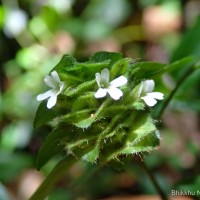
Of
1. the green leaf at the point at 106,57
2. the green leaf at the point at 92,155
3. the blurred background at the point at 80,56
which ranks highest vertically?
the green leaf at the point at 106,57

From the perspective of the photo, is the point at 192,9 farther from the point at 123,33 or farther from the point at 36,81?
the point at 36,81

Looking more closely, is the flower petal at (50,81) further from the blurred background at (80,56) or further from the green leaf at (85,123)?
the blurred background at (80,56)

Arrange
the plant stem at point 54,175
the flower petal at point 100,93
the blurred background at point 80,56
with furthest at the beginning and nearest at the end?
the blurred background at point 80,56 < the plant stem at point 54,175 < the flower petal at point 100,93

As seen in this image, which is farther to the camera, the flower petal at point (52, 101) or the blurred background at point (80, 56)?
the blurred background at point (80, 56)

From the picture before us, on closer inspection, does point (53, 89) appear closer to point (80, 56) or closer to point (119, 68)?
point (119, 68)

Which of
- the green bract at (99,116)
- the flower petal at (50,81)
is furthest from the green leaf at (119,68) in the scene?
the flower petal at (50,81)

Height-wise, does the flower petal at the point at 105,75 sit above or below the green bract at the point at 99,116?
above

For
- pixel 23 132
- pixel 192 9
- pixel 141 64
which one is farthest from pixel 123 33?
pixel 141 64
